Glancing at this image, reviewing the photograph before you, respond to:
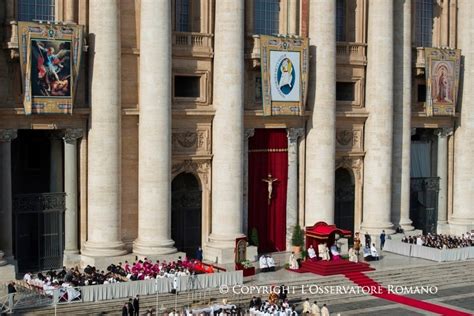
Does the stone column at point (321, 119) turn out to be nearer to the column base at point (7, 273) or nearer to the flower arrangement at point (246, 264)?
the flower arrangement at point (246, 264)

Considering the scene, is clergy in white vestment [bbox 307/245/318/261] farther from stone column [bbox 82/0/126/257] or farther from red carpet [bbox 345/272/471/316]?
stone column [bbox 82/0/126/257]

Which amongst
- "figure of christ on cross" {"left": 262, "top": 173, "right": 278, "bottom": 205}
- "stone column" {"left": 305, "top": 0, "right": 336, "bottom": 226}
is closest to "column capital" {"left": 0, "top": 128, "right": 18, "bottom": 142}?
"figure of christ on cross" {"left": 262, "top": 173, "right": 278, "bottom": 205}

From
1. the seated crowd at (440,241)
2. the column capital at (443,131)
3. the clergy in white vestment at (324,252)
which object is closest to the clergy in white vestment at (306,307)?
the clergy in white vestment at (324,252)

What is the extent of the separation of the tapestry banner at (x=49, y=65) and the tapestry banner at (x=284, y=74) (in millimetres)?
11452

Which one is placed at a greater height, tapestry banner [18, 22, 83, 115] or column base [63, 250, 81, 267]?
tapestry banner [18, 22, 83, 115]

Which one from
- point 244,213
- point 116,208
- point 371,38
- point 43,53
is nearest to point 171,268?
point 116,208

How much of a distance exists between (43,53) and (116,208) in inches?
346

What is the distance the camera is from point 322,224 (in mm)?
53281

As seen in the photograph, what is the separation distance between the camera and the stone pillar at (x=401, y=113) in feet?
198

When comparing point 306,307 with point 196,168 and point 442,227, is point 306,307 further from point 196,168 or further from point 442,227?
point 442,227

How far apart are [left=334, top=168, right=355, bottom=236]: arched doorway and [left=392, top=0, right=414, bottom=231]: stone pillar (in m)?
2.82

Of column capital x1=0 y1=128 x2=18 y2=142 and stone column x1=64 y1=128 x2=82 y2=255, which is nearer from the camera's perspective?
column capital x1=0 y1=128 x2=18 y2=142

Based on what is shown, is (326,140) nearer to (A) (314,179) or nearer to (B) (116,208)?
(A) (314,179)

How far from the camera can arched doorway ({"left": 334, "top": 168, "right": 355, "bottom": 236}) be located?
59844mm
